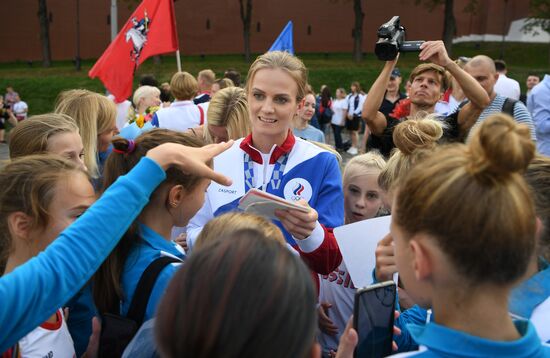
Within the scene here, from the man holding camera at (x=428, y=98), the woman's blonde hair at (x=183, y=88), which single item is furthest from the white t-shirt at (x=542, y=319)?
the woman's blonde hair at (x=183, y=88)

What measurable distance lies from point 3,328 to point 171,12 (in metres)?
7.01

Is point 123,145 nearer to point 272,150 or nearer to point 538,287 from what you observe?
point 272,150

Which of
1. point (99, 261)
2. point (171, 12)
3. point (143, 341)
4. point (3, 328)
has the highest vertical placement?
point (171, 12)

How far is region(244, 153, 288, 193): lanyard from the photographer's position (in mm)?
2926

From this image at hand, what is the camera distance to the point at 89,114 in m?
4.16

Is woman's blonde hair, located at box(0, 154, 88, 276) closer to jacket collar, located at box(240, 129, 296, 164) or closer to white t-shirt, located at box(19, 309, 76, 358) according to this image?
white t-shirt, located at box(19, 309, 76, 358)

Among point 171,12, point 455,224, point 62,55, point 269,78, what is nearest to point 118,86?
point 171,12

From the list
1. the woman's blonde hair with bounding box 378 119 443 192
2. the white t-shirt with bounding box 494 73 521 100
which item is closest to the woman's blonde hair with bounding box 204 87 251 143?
the woman's blonde hair with bounding box 378 119 443 192

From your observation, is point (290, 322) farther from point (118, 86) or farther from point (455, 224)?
point (118, 86)

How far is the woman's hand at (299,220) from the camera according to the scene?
232cm

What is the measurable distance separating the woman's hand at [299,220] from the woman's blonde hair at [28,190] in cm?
83

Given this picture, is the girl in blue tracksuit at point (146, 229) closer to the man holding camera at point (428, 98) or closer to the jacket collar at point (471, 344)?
the jacket collar at point (471, 344)

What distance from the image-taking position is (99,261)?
65.3 inches

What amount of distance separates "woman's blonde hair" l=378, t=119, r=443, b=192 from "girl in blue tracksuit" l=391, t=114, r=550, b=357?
115 centimetres
